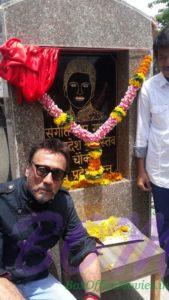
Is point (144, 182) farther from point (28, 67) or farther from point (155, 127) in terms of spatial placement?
point (28, 67)

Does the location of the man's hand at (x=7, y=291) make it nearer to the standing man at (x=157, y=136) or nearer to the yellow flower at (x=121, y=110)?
the standing man at (x=157, y=136)

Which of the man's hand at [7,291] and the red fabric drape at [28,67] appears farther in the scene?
the red fabric drape at [28,67]

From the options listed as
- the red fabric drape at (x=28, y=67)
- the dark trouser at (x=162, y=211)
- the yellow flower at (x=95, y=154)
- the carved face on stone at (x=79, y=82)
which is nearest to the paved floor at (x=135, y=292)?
the dark trouser at (x=162, y=211)

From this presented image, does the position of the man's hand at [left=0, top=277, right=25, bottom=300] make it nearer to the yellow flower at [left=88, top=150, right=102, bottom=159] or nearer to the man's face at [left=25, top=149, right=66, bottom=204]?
the man's face at [left=25, top=149, right=66, bottom=204]

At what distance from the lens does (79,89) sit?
9.72 feet

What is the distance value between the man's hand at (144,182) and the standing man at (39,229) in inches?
41.6

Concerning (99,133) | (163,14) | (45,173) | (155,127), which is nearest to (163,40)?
(155,127)

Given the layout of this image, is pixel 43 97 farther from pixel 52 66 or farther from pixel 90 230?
pixel 90 230

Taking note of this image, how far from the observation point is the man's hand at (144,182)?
9.86ft

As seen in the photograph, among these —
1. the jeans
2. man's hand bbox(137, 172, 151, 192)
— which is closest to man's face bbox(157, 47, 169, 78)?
man's hand bbox(137, 172, 151, 192)

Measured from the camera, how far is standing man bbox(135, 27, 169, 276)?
2633mm

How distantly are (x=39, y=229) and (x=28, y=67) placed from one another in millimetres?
1157

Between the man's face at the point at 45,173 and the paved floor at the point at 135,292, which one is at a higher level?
the man's face at the point at 45,173

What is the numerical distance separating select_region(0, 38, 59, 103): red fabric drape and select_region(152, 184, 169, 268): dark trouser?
1286 mm
